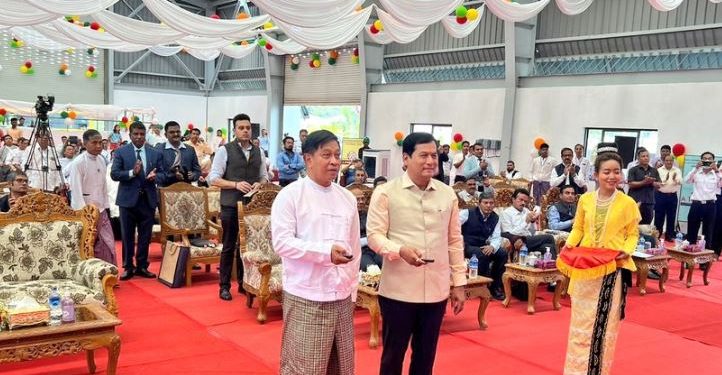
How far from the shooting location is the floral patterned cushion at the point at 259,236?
5035 millimetres

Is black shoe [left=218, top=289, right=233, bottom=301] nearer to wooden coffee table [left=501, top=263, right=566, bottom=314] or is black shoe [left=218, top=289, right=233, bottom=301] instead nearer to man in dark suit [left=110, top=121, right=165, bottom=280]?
man in dark suit [left=110, top=121, right=165, bottom=280]

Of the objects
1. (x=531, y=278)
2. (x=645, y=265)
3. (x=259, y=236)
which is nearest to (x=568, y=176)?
(x=645, y=265)

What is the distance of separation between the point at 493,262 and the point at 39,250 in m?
3.84

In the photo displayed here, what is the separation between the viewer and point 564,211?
23.3ft

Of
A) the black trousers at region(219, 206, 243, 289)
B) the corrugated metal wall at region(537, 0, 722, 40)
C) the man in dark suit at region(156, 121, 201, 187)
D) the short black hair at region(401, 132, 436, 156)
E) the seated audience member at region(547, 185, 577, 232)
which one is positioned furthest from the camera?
the corrugated metal wall at region(537, 0, 722, 40)

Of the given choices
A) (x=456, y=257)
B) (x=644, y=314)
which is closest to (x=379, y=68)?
(x=644, y=314)

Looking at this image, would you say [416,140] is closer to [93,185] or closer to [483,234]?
[483,234]

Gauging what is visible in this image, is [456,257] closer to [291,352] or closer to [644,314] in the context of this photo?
[291,352]

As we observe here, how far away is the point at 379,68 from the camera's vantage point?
1598 cm

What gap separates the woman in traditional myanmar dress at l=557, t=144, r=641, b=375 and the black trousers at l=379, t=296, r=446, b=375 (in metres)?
1.06

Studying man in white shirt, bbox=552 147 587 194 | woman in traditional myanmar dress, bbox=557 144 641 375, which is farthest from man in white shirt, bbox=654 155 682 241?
woman in traditional myanmar dress, bbox=557 144 641 375

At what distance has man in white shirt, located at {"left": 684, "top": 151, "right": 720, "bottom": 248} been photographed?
8.51 metres

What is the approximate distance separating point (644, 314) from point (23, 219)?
16.4ft

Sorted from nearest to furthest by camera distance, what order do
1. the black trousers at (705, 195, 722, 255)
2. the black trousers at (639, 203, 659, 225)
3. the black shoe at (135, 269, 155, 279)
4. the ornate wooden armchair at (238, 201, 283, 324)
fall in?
the ornate wooden armchair at (238, 201, 283, 324) < the black shoe at (135, 269, 155, 279) < the black trousers at (639, 203, 659, 225) < the black trousers at (705, 195, 722, 255)
